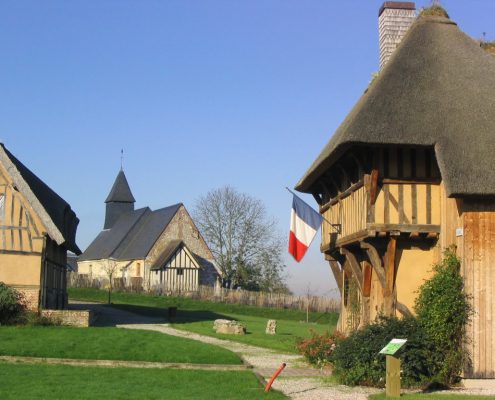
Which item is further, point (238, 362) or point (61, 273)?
point (61, 273)

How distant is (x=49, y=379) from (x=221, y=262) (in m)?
50.5

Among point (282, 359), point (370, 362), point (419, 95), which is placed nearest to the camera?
point (370, 362)

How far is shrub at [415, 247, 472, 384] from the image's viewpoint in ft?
51.0

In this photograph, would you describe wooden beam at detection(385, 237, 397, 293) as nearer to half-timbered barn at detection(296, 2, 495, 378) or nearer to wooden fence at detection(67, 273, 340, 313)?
half-timbered barn at detection(296, 2, 495, 378)

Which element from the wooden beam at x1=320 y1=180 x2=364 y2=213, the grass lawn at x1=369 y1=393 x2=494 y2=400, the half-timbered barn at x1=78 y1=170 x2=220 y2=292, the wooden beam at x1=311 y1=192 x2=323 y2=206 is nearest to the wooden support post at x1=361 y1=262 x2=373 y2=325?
the wooden beam at x1=320 y1=180 x2=364 y2=213

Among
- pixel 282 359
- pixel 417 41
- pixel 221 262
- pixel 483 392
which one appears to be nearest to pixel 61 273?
pixel 282 359

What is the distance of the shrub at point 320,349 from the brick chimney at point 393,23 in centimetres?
843

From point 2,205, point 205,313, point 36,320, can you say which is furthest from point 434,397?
point 205,313

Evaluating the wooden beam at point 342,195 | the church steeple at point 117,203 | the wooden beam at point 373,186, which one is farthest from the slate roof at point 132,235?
the wooden beam at point 373,186

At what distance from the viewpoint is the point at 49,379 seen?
49.1 feet

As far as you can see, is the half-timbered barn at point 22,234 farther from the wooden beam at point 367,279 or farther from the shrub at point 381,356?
the shrub at point 381,356

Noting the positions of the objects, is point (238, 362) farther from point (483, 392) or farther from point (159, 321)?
point (159, 321)

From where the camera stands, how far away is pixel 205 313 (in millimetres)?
42688

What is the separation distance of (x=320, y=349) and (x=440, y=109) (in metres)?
6.35
